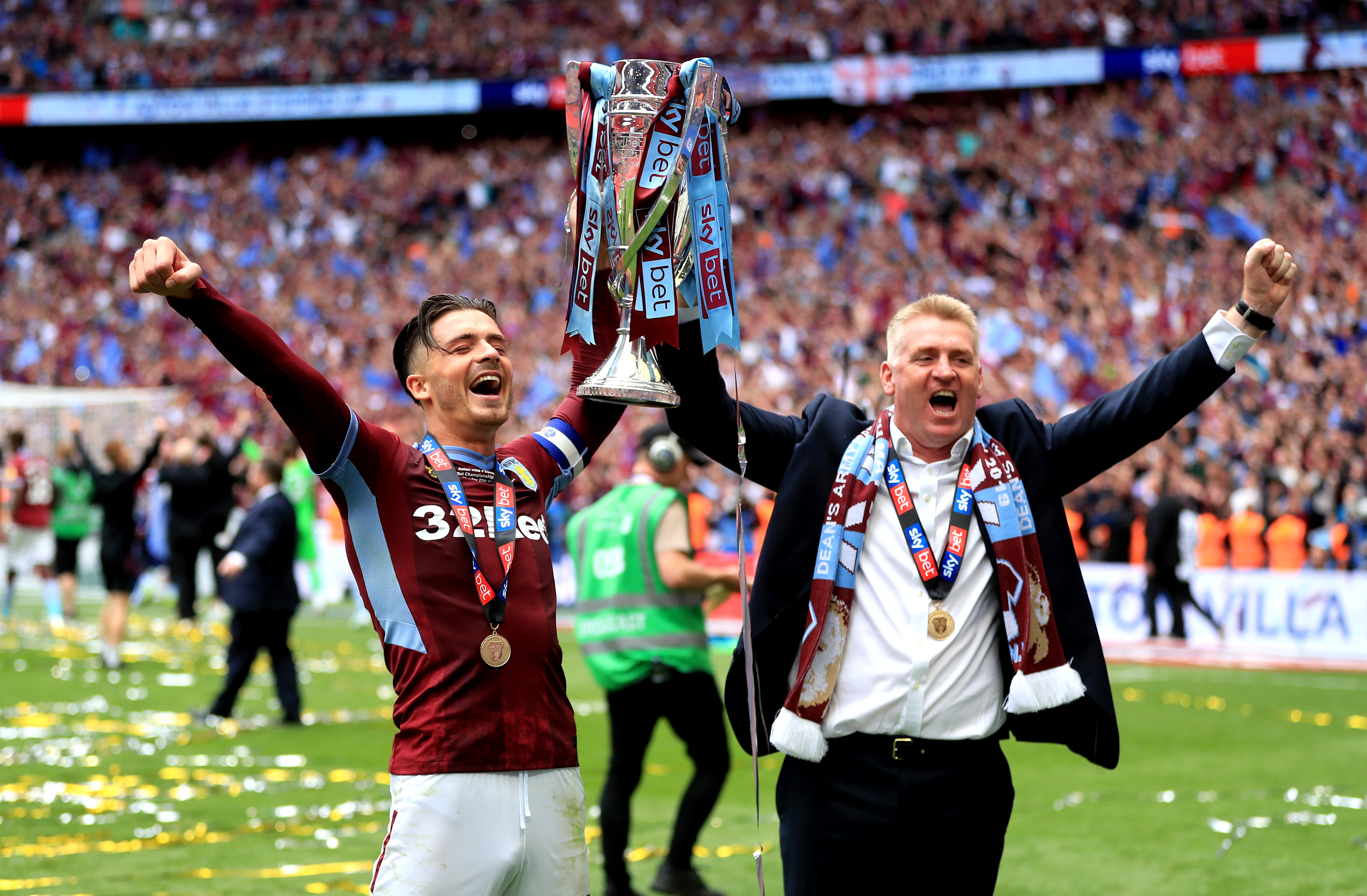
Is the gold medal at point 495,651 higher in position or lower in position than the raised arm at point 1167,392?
lower

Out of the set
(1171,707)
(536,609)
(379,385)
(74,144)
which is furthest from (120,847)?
(74,144)

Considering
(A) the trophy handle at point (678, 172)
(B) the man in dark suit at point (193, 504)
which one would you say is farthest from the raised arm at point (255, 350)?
(B) the man in dark suit at point (193, 504)

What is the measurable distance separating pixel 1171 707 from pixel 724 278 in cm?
989

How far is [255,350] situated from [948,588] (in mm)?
Answer: 1775

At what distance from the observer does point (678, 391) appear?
11.9 ft

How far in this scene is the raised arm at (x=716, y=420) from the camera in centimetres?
360

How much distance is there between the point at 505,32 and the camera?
1457 inches

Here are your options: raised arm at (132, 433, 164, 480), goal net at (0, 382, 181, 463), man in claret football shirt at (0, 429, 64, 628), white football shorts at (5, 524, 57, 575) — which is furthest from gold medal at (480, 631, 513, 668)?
goal net at (0, 382, 181, 463)

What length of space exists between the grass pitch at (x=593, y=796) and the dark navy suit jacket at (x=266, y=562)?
3.28 feet

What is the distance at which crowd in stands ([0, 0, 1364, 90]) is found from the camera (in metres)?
30.7

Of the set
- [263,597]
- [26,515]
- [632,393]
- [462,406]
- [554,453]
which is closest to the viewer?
[632,393]

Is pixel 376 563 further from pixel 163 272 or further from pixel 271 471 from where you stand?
pixel 271 471

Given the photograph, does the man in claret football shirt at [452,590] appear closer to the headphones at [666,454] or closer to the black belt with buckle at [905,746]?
the black belt with buckle at [905,746]

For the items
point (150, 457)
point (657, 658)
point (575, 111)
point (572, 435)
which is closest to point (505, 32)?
point (150, 457)
